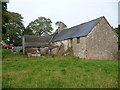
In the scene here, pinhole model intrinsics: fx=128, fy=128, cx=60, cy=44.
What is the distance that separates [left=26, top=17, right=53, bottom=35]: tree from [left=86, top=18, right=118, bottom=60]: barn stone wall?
129 feet

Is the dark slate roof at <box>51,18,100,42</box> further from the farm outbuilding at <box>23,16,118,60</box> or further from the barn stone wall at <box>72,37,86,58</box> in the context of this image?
→ the barn stone wall at <box>72,37,86,58</box>

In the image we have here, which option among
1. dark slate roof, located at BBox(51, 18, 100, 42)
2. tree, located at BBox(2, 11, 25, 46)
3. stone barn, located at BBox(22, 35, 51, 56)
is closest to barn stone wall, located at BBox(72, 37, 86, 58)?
dark slate roof, located at BBox(51, 18, 100, 42)

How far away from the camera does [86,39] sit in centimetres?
2056

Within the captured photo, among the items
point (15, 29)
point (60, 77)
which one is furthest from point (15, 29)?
point (60, 77)

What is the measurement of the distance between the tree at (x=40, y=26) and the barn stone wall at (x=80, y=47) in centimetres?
3582

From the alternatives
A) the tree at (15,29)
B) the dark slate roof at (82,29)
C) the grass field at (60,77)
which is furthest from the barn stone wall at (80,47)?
the tree at (15,29)

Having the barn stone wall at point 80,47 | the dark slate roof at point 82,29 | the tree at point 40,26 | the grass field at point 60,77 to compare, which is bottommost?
the grass field at point 60,77

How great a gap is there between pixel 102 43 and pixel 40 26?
40.7 meters

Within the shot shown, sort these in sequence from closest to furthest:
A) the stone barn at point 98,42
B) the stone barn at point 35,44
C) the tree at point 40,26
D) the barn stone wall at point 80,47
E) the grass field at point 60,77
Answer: the grass field at point 60,77 → the stone barn at point 98,42 → the barn stone wall at point 80,47 → the stone barn at point 35,44 → the tree at point 40,26

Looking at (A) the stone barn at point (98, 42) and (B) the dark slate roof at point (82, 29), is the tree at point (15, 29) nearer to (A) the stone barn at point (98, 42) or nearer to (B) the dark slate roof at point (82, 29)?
(B) the dark slate roof at point (82, 29)

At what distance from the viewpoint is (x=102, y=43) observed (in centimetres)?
2128

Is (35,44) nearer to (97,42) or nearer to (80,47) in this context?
(80,47)

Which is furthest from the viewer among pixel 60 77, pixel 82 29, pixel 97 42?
pixel 82 29

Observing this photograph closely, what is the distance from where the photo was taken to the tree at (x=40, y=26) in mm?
56938
